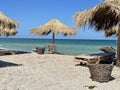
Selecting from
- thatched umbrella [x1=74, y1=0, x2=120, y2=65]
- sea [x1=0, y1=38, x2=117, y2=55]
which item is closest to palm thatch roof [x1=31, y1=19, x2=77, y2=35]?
sea [x1=0, y1=38, x2=117, y2=55]

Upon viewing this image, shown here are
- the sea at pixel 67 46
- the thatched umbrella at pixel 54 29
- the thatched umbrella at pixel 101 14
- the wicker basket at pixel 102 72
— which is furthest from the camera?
the sea at pixel 67 46

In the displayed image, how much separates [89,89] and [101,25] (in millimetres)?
5798

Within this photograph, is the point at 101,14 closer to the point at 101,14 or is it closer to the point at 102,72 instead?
the point at 101,14

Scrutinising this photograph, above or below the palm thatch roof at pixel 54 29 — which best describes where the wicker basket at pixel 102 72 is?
below

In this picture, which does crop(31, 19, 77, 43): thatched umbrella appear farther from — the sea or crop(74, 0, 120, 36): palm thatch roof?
crop(74, 0, 120, 36): palm thatch roof

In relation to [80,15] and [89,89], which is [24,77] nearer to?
[89,89]

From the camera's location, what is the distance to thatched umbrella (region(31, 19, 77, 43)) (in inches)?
720

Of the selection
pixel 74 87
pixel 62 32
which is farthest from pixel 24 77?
pixel 62 32

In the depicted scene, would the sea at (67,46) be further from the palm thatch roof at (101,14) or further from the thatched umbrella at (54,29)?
the palm thatch roof at (101,14)

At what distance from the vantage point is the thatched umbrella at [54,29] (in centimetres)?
1830

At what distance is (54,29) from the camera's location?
18250mm

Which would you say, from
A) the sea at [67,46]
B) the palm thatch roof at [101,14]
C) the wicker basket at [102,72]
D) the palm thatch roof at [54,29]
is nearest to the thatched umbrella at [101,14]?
the palm thatch roof at [101,14]

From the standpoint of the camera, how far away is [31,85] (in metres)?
6.91

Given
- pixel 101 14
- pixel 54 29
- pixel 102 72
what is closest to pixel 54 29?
pixel 54 29
